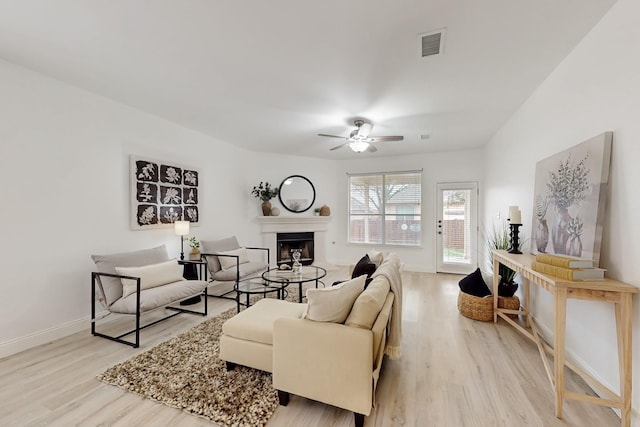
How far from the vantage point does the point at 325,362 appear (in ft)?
5.41

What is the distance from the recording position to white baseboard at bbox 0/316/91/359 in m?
2.41

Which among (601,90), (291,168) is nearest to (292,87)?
(601,90)

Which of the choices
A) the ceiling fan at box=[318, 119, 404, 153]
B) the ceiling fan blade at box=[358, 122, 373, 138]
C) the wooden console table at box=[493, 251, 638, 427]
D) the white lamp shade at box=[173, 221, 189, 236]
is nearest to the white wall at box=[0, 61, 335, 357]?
the white lamp shade at box=[173, 221, 189, 236]

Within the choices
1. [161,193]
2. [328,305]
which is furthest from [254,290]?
[161,193]

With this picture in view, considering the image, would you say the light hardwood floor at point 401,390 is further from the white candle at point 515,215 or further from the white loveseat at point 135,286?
the white candle at point 515,215

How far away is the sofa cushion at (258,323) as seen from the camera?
1.99m

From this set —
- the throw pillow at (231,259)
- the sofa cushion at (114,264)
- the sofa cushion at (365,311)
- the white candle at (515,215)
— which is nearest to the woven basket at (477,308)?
the white candle at (515,215)

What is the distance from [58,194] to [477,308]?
4838 mm

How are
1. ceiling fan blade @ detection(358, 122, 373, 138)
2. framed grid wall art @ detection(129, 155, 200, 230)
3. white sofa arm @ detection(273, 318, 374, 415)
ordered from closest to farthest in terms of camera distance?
A: 1. white sofa arm @ detection(273, 318, 374, 415)
2. framed grid wall art @ detection(129, 155, 200, 230)
3. ceiling fan blade @ detection(358, 122, 373, 138)

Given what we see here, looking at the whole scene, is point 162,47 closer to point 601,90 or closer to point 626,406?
point 601,90

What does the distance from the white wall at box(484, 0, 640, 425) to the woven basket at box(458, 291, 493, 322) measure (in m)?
0.50

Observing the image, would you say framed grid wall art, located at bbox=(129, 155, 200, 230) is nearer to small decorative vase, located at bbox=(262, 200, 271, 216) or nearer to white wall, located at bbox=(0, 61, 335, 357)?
white wall, located at bbox=(0, 61, 335, 357)

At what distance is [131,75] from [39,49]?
0.64 meters

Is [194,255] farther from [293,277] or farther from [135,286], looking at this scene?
[293,277]
